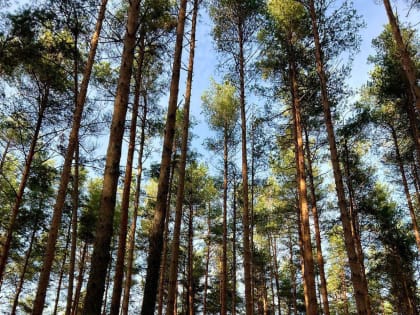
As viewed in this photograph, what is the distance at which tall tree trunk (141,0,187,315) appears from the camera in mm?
5520

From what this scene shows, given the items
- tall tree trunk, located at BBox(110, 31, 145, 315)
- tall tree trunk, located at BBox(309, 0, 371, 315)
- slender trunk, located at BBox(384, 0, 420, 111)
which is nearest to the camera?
tall tree trunk, located at BBox(309, 0, 371, 315)

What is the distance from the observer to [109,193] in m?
4.45

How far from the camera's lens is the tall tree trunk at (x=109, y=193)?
390 centimetres

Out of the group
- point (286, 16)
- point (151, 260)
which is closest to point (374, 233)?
point (286, 16)

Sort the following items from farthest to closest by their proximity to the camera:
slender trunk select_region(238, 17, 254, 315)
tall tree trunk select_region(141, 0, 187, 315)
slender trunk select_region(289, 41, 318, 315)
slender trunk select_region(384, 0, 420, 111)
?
slender trunk select_region(238, 17, 254, 315)
slender trunk select_region(289, 41, 318, 315)
slender trunk select_region(384, 0, 420, 111)
tall tree trunk select_region(141, 0, 187, 315)

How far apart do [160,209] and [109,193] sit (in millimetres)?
1762

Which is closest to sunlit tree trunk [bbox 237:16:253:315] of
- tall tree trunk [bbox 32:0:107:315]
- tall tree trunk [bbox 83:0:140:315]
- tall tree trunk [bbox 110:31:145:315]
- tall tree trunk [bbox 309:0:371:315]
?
tall tree trunk [bbox 309:0:371:315]

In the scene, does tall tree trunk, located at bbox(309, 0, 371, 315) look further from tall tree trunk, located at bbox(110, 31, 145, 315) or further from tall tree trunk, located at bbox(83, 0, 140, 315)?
tall tree trunk, located at bbox(83, 0, 140, 315)

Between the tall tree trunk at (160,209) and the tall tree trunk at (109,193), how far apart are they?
1626 mm

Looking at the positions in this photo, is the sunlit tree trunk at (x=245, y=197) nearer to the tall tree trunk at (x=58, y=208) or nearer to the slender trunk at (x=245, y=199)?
the slender trunk at (x=245, y=199)

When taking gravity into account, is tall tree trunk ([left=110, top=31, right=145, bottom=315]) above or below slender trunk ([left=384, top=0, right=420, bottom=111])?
below

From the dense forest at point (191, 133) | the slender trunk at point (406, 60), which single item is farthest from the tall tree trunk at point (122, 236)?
the slender trunk at point (406, 60)

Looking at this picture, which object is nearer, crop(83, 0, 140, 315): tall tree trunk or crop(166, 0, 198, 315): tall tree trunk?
crop(83, 0, 140, 315): tall tree trunk

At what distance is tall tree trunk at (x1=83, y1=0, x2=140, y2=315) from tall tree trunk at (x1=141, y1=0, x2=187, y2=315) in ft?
5.34
